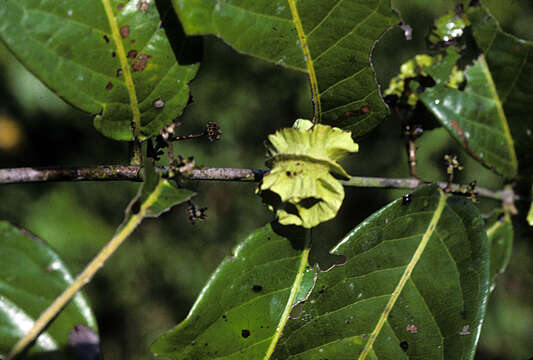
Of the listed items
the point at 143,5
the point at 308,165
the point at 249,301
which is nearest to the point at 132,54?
the point at 143,5

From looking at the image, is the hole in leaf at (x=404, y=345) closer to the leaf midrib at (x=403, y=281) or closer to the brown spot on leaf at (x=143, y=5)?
the leaf midrib at (x=403, y=281)

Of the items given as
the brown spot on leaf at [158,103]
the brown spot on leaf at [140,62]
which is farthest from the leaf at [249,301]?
the brown spot on leaf at [140,62]

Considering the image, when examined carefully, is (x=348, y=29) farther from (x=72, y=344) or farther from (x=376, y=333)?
(x=72, y=344)

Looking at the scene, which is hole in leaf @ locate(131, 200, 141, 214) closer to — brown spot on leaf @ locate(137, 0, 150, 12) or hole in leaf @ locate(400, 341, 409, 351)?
brown spot on leaf @ locate(137, 0, 150, 12)

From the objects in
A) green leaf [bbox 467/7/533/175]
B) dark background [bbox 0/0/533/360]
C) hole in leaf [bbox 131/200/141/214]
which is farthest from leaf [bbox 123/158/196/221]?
dark background [bbox 0/0/533/360]

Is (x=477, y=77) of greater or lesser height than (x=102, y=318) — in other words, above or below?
above

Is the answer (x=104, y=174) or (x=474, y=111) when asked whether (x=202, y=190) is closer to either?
(x=474, y=111)

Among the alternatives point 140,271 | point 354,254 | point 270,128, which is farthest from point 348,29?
point 140,271
